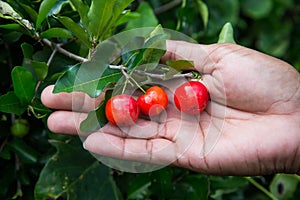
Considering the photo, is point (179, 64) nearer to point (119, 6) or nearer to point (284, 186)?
point (119, 6)

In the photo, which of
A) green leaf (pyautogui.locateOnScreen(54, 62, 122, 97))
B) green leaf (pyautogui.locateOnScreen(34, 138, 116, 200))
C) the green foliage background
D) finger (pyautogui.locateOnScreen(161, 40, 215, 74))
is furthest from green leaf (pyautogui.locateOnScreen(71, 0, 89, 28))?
green leaf (pyautogui.locateOnScreen(34, 138, 116, 200))

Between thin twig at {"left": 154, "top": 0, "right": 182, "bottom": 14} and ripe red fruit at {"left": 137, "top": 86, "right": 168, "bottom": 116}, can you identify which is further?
thin twig at {"left": 154, "top": 0, "right": 182, "bottom": 14}

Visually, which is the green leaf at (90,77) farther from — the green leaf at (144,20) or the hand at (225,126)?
the green leaf at (144,20)

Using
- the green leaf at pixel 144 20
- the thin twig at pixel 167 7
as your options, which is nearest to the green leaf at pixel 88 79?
the green leaf at pixel 144 20

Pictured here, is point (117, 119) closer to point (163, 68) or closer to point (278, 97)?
point (163, 68)

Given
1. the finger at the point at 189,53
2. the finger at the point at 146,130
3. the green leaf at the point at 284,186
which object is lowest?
the green leaf at the point at 284,186

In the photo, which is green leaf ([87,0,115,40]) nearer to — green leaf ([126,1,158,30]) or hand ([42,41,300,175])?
hand ([42,41,300,175])

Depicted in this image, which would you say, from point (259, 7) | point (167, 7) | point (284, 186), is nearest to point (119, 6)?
point (167, 7)
